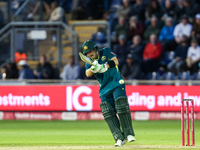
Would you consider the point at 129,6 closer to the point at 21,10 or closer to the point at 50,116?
the point at 21,10

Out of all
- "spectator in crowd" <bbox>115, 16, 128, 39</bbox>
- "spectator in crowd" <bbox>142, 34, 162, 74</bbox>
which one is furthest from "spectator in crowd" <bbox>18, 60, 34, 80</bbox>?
"spectator in crowd" <bbox>142, 34, 162, 74</bbox>

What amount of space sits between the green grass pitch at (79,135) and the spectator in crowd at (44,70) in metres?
2.00

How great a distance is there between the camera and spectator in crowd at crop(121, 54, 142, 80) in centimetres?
1455

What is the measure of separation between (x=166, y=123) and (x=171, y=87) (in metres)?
1.21

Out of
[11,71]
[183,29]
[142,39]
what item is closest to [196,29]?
[183,29]

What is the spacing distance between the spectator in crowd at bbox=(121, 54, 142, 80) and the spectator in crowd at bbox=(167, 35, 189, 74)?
1176mm

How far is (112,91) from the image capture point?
7574 millimetres

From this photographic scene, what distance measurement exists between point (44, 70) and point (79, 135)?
521 centimetres

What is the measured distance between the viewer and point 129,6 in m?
17.3

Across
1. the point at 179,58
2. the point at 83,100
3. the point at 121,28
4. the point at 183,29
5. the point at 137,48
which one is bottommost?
the point at 83,100

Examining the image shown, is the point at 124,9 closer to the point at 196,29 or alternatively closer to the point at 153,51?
the point at 153,51

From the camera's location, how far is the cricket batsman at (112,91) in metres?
7.39

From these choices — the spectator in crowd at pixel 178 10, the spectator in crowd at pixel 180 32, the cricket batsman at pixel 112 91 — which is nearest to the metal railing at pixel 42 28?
the spectator in crowd at pixel 180 32

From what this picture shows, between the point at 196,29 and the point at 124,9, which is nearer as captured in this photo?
the point at 196,29
